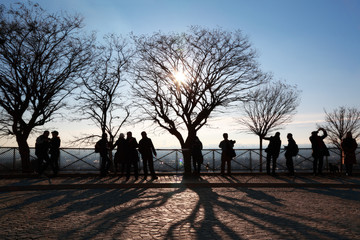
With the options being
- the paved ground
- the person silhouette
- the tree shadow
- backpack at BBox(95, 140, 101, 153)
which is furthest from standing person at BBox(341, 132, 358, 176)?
backpack at BBox(95, 140, 101, 153)

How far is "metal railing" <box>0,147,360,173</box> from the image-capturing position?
48.7 feet

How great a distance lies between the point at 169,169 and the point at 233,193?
6.04m

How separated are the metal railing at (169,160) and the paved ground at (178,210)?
3293 millimetres

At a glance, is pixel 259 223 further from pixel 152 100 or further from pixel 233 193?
pixel 152 100

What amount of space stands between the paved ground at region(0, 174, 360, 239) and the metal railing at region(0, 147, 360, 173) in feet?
10.8

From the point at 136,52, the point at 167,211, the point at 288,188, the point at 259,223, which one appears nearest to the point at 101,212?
the point at 167,211

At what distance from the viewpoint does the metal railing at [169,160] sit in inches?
584

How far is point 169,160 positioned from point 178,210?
828cm

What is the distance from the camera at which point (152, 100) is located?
704 inches


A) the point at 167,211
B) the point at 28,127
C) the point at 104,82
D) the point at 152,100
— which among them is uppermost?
the point at 104,82

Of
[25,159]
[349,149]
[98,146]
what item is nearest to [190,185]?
[98,146]

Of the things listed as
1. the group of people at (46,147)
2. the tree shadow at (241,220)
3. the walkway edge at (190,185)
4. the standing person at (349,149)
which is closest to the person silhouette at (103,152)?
the group of people at (46,147)

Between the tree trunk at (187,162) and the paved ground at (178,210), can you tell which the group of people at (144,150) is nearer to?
the tree trunk at (187,162)

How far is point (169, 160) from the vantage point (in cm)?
1562
